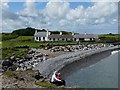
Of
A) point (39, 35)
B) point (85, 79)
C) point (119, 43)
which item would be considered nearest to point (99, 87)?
point (85, 79)

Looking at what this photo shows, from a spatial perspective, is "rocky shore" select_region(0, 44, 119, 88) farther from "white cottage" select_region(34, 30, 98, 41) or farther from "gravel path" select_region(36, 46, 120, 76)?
"white cottage" select_region(34, 30, 98, 41)

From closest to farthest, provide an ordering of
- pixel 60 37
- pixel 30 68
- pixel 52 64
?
pixel 30 68 → pixel 52 64 → pixel 60 37

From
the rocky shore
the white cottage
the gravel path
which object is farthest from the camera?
the white cottage

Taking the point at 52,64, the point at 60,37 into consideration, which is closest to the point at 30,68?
the point at 52,64

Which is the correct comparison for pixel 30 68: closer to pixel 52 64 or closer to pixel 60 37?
pixel 52 64

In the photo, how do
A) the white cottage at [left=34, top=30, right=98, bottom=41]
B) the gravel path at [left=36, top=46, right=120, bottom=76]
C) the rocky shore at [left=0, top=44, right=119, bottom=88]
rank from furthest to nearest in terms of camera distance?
the white cottage at [left=34, top=30, right=98, bottom=41]
the gravel path at [left=36, top=46, right=120, bottom=76]
the rocky shore at [left=0, top=44, right=119, bottom=88]

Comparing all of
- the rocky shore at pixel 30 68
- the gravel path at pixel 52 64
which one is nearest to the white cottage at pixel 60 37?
the rocky shore at pixel 30 68

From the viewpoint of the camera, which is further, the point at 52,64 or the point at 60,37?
the point at 60,37

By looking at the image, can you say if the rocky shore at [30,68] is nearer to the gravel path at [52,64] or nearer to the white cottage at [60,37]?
the gravel path at [52,64]

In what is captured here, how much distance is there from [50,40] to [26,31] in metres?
19.3

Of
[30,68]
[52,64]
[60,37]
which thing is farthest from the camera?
[60,37]

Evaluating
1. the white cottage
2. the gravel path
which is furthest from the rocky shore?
the white cottage

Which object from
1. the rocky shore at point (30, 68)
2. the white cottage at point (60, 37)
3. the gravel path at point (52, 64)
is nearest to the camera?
the rocky shore at point (30, 68)

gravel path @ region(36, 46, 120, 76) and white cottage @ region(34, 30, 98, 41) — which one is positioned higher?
white cottage @ region(34, 30, 98, 41)
